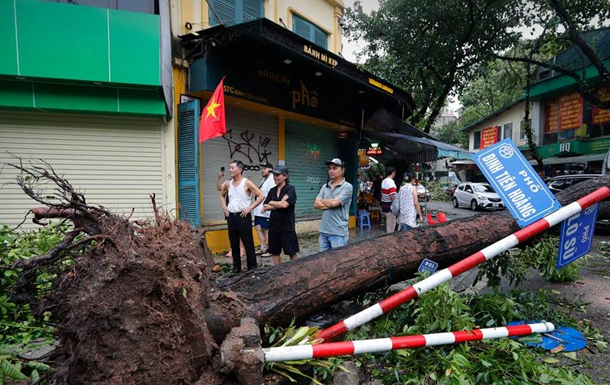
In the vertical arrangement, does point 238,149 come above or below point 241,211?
above

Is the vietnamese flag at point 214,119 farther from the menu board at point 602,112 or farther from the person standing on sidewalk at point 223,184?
the menu board at point 602,112

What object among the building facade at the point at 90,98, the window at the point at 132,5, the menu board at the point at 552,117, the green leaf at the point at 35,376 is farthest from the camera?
the menu board at the point at 552,117

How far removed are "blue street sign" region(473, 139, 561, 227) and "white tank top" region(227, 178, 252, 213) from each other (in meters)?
3.10

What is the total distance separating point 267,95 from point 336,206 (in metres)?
4.27

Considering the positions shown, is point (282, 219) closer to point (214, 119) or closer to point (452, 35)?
point (214, 119)

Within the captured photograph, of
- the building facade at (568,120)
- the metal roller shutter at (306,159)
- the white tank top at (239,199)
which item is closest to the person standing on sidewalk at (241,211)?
the white tank top at (239,199)

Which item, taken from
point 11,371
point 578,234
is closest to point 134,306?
point 11,371

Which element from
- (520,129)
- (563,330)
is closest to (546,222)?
(563,330)

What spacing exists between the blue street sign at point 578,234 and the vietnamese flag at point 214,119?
4746mm

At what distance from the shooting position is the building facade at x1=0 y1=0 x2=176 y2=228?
5113mm

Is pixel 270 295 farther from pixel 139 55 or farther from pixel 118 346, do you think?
pixel 139 55

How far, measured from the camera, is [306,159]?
9562 millimetres

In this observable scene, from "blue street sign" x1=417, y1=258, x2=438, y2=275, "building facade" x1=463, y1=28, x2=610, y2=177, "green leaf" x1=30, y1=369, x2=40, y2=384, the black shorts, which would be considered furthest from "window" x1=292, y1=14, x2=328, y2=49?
"building facade" x1=463, y1=28, x2=610, y2=177

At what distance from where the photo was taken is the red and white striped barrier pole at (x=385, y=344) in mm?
2059
